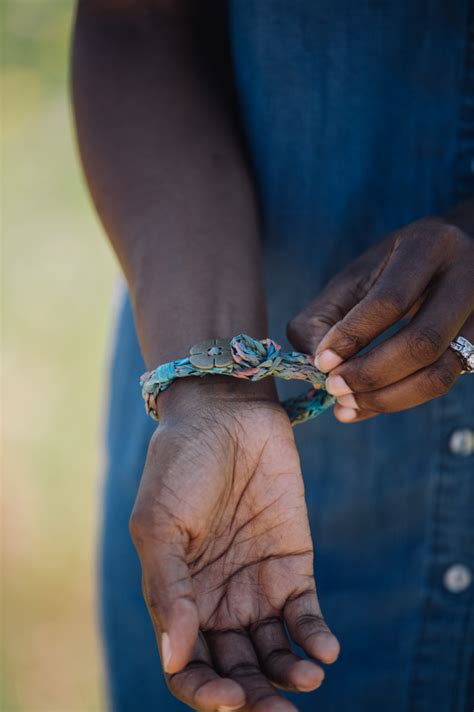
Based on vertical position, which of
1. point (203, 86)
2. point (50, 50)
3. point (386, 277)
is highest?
point (50, 50)

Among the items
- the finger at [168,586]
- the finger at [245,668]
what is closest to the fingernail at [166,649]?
the finger at [168,586]

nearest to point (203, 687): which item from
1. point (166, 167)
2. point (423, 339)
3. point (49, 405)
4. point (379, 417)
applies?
point (423, 339)

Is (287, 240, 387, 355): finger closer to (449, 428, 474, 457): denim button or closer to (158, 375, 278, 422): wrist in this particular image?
(158, 375, 278, 422): wrist

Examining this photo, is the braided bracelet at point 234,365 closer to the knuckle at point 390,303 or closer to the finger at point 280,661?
the knuckle at point 390,303

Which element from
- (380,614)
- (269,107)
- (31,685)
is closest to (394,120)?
(269,107)

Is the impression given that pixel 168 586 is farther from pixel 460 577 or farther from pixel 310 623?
pixel 460 577

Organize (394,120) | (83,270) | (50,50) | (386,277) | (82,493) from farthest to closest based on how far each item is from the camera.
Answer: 1. (50,50)
2. (83,270)
3. (82,493)
4. (394,120)
5. (386,277)

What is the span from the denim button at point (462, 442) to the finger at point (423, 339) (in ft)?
1.26

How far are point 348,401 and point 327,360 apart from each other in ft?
0.25

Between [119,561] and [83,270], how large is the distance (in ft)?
9.71

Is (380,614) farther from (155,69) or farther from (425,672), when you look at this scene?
(155,69)

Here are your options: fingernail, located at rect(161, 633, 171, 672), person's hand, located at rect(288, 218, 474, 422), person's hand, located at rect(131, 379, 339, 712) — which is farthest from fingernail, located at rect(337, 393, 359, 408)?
fingernail, located at rect(161, 633, 171, 672)

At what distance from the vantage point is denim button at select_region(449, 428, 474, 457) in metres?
1.39

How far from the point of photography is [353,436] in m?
1.44
